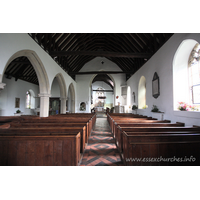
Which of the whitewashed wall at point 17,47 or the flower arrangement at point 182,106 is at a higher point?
the whitewashed wall at point 17,47

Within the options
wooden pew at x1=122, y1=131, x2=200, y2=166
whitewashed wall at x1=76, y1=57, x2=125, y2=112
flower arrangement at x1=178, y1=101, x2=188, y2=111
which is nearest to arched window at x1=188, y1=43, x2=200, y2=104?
→ flower arrangement at x1=178, y1=101, x2=188, y2=111

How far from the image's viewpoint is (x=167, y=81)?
15.3ft

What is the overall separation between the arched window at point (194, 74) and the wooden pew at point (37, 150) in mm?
3930

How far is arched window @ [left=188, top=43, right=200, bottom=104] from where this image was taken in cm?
385

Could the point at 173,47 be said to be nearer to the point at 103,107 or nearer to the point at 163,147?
the point at 163,147

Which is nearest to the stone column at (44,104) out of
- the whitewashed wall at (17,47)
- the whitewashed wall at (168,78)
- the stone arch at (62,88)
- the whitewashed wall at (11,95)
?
the whitewashed wall at (17,47)

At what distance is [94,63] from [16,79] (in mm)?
7282

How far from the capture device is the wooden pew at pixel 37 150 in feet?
6.77

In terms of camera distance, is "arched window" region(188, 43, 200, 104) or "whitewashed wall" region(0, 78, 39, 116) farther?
"whitewashed wall" region(0, 78, 39, 116)

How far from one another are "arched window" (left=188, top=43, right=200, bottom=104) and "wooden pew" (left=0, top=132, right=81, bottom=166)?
12.9 ft

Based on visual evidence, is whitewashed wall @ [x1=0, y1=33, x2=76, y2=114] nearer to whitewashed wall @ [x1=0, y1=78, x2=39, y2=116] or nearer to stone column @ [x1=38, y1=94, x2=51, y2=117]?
stone column @ [x1=38, y1=94, x2=51, y2=117]

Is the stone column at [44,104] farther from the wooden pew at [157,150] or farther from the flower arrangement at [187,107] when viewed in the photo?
Result: the flower arrangement at [187,107]

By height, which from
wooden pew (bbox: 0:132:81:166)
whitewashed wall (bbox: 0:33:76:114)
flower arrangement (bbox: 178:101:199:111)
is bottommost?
wooden pew (bbox: 0:132:81:166)

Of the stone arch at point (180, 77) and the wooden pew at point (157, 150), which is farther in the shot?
the stone arch at point (180, 77)
